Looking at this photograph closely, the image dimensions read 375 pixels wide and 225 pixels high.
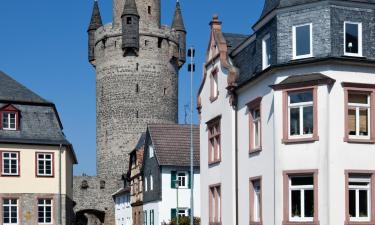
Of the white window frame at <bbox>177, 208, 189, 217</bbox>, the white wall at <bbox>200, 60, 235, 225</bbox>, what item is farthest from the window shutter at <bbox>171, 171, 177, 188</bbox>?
the white wall at <bbox>200, 60, 235, 225</bbox>

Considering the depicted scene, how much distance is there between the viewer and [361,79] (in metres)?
25.7

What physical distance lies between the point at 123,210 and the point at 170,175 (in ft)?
76.9

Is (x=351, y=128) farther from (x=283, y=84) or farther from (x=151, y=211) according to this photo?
(x=151, y=211)

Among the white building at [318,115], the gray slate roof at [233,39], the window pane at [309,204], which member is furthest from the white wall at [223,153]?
the window pane at [309,204]

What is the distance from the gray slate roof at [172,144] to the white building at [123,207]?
49.0 ft

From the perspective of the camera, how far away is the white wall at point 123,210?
234 feet

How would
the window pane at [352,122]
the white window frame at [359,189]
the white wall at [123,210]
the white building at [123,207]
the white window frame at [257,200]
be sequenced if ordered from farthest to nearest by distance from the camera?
the white building at [123,207] < the white wall at [123,210] < the white window frame at [257,200] < the window pane at [352,122] < the white window frame at [359,189]

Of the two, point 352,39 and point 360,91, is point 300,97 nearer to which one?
point 360,91

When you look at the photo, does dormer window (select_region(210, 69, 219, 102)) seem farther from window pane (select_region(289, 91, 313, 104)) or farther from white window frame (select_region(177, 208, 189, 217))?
white window frame (select_region(177, 208, 189, 217))

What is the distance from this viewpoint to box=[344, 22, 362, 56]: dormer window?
83.8 feet

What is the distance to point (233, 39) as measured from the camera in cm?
3509

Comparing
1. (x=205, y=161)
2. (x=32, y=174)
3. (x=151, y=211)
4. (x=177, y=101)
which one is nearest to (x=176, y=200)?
(x=151, y=211)

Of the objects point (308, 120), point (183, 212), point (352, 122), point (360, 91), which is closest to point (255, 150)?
point (308, 120)

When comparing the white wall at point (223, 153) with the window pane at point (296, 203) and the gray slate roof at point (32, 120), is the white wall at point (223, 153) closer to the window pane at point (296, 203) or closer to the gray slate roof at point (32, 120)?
the window pane at point (296, 203)
